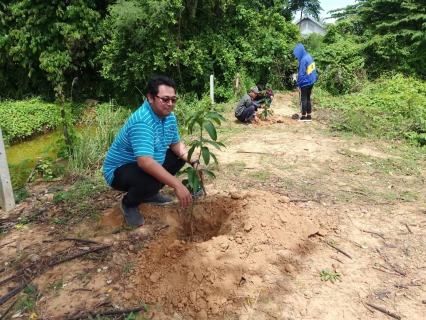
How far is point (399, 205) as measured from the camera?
312cm

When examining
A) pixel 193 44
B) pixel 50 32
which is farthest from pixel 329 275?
pixel 50 32

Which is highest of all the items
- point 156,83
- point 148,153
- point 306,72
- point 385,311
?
point 306,72

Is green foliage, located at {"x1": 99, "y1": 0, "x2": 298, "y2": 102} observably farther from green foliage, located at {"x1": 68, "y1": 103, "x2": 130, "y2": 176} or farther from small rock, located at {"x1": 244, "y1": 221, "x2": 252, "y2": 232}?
small rock, located at {"x1": 244, "y1": 221, "x2": 252, "y2": 232}

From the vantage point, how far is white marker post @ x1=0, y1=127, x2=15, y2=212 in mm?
2977

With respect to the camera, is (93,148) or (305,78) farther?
(305,78)

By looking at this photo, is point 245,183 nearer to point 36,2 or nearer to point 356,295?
point 356,295

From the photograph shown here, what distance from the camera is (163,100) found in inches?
92.7

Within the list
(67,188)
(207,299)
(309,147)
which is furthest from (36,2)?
(207,299)

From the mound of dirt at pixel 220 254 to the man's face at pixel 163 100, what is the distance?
101 centimetres

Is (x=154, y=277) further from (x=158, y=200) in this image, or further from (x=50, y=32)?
(x=50, y=32)

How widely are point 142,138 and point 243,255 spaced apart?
1.12 meters

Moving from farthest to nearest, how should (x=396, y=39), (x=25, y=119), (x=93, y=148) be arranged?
1. (x=396, y=39)
2. (x=25, y=119)
3. (x=93, y=148)

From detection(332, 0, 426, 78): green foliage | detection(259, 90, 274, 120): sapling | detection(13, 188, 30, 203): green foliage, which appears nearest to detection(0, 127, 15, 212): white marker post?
detection(13, 188, 30, 203): green foliage

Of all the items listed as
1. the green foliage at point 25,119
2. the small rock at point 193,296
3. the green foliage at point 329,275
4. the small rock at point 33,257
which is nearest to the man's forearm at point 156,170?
the small rock at point 193,296
